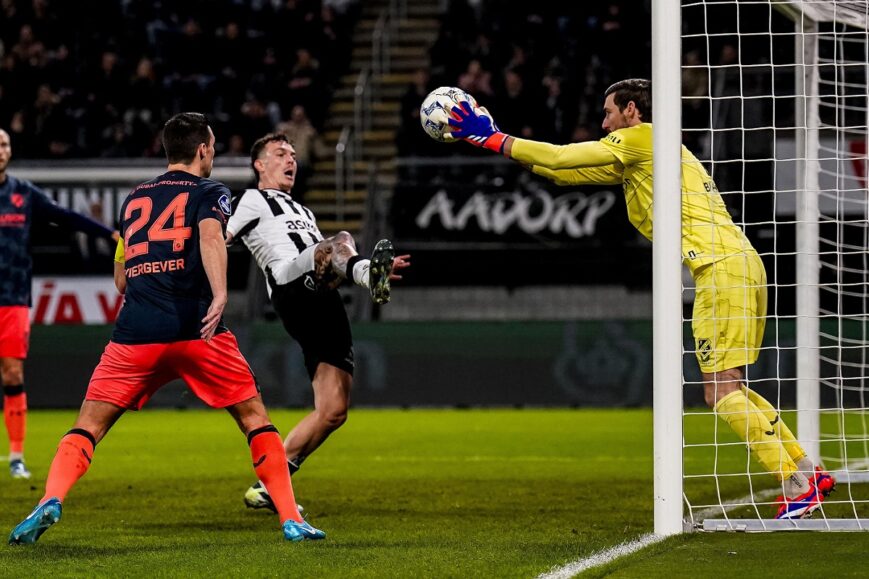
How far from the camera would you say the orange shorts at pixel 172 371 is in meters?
6.48

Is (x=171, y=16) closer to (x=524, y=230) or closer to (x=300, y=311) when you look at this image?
(x=524, y=230)

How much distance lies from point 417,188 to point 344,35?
21.2 ft

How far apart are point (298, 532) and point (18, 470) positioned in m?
4.50

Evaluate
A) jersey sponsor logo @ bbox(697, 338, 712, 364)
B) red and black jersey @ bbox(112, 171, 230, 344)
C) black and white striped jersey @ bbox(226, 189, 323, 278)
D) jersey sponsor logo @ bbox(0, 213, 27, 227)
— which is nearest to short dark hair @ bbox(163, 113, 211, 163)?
red and black jersey @ bbox(112, 171, 230, 344)

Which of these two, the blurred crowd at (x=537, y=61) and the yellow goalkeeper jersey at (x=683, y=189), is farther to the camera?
the blurred crowd at (x=537, y=61)

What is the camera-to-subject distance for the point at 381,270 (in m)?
7.04

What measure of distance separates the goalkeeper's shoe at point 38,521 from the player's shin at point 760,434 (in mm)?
3299

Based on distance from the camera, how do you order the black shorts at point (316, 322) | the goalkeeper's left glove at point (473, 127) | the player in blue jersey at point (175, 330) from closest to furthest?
the player in blue jersey at point (175, 330)
the goalkeeper's left glove at point (473, 127)
the black shorts at point (316, 322)

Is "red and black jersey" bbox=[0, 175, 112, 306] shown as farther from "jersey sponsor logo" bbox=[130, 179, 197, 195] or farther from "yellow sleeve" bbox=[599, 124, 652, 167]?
"yellow sleeve" bbox=[599, 124, 652, 167]

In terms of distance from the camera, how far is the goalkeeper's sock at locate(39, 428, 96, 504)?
637 centimetres

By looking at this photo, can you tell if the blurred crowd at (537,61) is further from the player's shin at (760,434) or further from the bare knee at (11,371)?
the player's shin at (760,434)

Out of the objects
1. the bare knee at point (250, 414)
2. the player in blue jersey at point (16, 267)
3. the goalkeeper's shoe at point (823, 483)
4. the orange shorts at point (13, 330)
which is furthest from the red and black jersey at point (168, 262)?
the orange shorts at point (13, 330)

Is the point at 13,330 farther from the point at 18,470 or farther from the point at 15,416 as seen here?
the point at 18,470

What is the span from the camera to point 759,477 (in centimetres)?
1004
